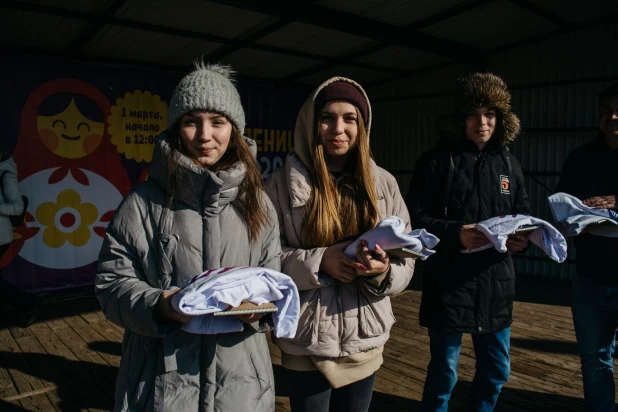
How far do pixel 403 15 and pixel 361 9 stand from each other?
62 centimetres

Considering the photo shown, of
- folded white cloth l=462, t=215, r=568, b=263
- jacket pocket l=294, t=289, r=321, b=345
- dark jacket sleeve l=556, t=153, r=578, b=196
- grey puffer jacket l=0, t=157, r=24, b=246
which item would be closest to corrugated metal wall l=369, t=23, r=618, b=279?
dark jacket sleeve l=556, t=153, r=578, b=196

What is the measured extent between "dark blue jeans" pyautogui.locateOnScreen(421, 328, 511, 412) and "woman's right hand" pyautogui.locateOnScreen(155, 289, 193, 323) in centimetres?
138

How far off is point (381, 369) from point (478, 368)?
4.82ft

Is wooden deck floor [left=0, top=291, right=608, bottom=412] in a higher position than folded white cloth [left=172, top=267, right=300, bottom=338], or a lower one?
lower

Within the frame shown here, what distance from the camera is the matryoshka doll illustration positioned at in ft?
19.0

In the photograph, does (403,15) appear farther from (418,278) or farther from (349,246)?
(349,246)

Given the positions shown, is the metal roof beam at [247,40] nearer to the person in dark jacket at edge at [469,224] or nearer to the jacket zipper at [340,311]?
the person in dark jacket at edge at [469,224]

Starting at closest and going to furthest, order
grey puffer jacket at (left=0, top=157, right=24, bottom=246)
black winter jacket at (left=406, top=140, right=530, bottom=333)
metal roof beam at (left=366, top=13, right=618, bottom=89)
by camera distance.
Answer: black winter jacket at (left=406, top=140, right=530, bottom=333)
grey puffer jacket at (left=0, top=157, right=24, bottom=246)
metal roof beam at (left=366, top=13, right=618, bottom=89)

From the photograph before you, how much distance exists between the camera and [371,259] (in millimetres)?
1617

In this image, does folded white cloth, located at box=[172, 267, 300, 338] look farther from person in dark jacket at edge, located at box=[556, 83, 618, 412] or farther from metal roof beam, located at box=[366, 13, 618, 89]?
metal roof beam, located at box=[366, 13, 618, 89]

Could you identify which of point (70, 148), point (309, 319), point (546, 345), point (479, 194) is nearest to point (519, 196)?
point (479, 194)

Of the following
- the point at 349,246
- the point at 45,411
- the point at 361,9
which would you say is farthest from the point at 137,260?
the point at 361,9

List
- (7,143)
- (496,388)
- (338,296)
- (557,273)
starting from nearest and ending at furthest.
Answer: (338,296)
(496,388)
(7,143)
(557,273)

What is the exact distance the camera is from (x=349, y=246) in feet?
5.49
